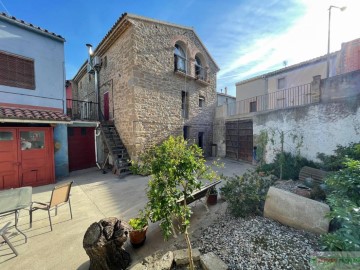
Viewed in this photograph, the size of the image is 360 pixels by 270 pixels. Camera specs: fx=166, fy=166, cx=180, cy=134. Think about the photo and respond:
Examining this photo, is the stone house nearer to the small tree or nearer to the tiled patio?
the tiled patio

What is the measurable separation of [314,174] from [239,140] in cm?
571

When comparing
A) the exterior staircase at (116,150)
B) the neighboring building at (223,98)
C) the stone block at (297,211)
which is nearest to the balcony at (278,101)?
the neighboring building at (223,98)

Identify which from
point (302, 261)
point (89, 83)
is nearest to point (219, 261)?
point (302, 261)

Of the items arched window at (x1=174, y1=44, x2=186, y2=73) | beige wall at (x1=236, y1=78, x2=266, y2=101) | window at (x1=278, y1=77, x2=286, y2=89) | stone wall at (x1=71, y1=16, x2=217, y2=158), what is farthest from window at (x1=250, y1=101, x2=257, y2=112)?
arched window at (x1=174, y1=44, x2=186, y2=73)

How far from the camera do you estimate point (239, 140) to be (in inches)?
433

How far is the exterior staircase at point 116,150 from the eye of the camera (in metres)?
8.05

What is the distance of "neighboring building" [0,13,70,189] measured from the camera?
18.9 ft

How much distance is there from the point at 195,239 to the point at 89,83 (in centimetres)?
1378

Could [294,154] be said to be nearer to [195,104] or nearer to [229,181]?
[229,181]

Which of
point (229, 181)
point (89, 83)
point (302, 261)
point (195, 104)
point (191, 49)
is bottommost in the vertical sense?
point (302, 261)

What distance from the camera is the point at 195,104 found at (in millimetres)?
11773

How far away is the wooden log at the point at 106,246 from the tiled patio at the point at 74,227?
31cm

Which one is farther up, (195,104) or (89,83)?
(89,83)

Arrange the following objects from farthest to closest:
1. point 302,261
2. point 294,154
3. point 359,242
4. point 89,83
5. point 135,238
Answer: point 89,83 → point 294,154 → point 135,238 → point 302,261 → point 359,242
